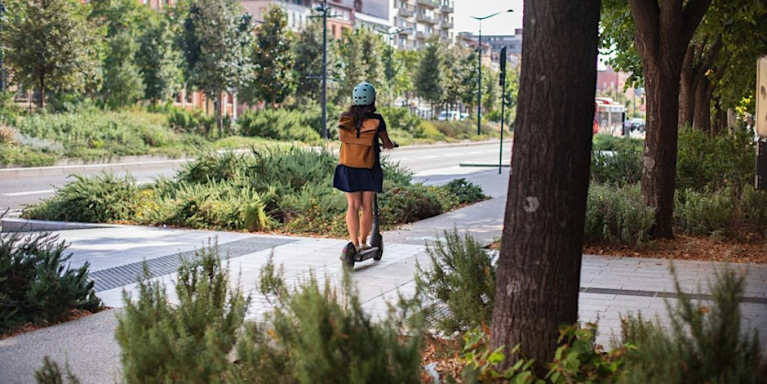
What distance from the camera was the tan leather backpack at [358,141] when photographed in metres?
9.37

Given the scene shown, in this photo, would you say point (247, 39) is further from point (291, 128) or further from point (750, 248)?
point (750, 248)

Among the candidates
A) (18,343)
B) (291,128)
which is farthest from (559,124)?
(291,128)

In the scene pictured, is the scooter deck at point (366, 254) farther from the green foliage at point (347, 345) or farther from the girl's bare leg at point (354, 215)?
the green foliage at point (347, 345)

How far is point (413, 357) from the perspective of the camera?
138 inches

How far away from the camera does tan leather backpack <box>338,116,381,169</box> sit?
369 inches

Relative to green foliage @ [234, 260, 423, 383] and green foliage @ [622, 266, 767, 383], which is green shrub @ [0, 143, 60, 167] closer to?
green foliage @ [234, 260, 423, 383]

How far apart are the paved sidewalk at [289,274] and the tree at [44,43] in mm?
23888

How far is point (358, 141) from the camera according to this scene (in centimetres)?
939

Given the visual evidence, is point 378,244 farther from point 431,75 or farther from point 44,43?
point 431,75

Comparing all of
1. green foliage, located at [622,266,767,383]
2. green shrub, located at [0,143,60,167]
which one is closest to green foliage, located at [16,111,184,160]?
green shrub, located at [0,143,60,167]

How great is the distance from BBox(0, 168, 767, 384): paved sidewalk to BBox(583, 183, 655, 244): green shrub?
Answer: 1.96 feet

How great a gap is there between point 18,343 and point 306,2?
115m

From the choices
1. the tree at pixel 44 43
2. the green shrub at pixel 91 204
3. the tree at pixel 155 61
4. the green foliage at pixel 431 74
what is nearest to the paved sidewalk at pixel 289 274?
the green shrub at pixel 91 204

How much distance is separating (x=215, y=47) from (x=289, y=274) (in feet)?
126
